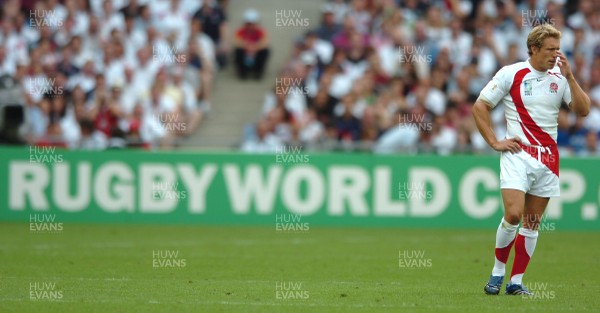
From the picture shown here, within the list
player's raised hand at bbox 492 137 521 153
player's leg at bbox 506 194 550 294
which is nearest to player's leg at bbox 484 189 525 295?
player's leg at bbox 506 194 550 294

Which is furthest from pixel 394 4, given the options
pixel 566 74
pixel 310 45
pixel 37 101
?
pixel 566 74

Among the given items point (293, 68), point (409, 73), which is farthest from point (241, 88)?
point (409, 73)

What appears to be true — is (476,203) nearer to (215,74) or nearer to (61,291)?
(215,74)

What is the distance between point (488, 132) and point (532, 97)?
0.54m

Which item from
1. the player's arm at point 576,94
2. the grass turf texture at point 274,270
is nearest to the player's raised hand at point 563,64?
the player's arm at point 576,94

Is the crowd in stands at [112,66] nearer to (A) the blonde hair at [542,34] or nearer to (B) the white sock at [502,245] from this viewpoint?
(B) the white sock at [502,245]

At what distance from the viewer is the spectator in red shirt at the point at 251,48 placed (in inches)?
977

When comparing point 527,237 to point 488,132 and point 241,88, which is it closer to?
point 488,132

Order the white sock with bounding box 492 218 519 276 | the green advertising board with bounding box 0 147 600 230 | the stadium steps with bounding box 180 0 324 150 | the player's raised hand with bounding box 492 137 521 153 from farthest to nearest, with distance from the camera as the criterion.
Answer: the stadium steps with bounding box 180 0 324 150 < the green advertising board with bounding box 0 147 600 230 < the white sock with bounding box 492 218 519 276 < the player's raised hand with bounding box 492 137 521 153

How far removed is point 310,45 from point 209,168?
4766 mm

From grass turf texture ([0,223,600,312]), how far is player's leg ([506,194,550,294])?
0.28 m

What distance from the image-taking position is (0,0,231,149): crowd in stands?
71.9ft

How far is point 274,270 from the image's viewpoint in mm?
13852

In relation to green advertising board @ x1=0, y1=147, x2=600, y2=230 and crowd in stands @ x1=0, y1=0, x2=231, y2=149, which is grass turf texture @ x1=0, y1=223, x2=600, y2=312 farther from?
crowd in stands @ x1=0, y1=0, x2=231, y2=149
